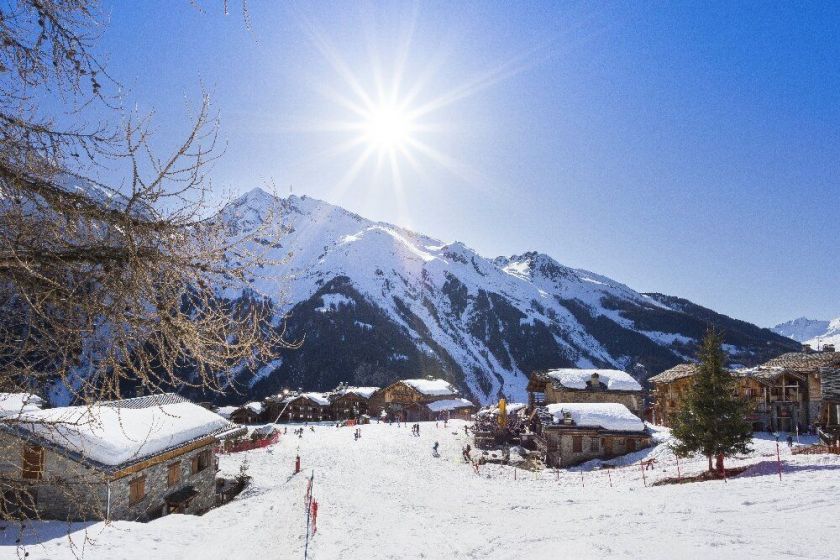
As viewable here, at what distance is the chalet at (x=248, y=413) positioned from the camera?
8050 centimetres

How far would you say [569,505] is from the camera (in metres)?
17.2

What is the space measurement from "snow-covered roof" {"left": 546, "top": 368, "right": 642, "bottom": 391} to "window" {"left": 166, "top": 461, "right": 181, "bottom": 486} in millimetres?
43415

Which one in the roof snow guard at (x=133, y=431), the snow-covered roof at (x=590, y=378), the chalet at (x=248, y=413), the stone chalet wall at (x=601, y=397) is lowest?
the chalet at (x=248, y=413)

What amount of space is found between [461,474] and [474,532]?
53.0 feet

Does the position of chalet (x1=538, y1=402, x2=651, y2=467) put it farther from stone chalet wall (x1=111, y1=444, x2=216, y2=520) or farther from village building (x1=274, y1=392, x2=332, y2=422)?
→ village building (x1=274, y1=392, x2=332, y2=422)

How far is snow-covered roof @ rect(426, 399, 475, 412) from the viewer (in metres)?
76.1

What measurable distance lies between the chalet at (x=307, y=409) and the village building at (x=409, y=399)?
881cm

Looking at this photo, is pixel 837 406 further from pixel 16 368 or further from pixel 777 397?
pixel 16 368

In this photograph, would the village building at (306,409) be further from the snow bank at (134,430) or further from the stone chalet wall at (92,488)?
the stone chalet wall at (92,488)

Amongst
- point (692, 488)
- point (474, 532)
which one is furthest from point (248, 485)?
point (692, 488)

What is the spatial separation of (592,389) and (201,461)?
4413cm

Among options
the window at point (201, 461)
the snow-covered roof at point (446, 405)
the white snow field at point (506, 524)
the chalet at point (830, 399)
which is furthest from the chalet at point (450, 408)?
the window at point (201, 461)

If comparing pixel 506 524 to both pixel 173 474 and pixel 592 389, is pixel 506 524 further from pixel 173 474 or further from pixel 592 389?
pixel 592 389

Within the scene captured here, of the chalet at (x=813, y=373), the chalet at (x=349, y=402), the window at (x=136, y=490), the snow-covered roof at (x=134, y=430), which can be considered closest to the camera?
the snow-covered roof at (x=134, y=430)
